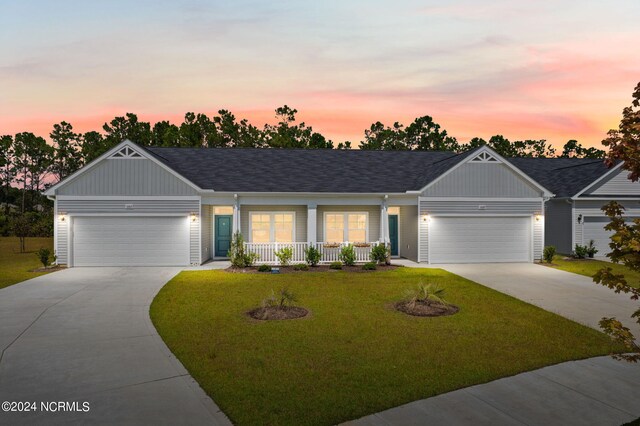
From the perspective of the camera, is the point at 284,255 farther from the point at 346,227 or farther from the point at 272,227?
the point at 346,227

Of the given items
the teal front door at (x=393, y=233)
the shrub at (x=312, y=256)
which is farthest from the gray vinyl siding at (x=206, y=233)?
the teal front door at (x=393, y=233)

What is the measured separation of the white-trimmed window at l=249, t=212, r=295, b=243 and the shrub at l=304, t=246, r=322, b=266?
7.54 feet

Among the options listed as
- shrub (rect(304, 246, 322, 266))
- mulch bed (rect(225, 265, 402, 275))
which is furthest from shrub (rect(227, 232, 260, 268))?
shrub (rect(304, 246, 322, 266))

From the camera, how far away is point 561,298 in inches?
442

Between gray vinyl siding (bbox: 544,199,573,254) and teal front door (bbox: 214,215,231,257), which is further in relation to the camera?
gray vinyl siding (bbox: 544,199,573,254)

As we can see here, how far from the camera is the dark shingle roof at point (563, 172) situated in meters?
21.5

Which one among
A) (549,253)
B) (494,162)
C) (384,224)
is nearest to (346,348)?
(384,224)

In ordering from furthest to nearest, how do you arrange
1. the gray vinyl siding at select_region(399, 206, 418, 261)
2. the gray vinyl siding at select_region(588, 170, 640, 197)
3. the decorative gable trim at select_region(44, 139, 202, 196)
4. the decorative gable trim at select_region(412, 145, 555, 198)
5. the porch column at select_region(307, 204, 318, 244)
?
the gray vinyl siding at select_region(588, 170, 640, 197) → the gray vinyl siding at select_region(399, 206, 418, 261) → the decorative gable trim at select_region(412, 145, 555, 198) → the porch column at select_region(307, 204, 318, 244) → the decorative gable trim at select_region(44, 139, 202, 196)

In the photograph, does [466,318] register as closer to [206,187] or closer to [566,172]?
[206,187]

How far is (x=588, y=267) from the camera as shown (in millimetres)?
17422

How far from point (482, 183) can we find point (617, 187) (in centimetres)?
912

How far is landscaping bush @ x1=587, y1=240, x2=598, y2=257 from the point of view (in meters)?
20.5

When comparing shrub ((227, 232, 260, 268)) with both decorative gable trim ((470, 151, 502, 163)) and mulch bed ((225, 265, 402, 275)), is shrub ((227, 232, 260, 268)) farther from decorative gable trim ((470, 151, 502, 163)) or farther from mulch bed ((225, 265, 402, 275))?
decorative gable trim ((470, 151, 502, 163))

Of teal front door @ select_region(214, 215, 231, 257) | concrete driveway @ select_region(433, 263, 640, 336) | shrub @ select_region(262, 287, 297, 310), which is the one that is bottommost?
concrete driveway @ select_region(433, 263, 640, 336)
